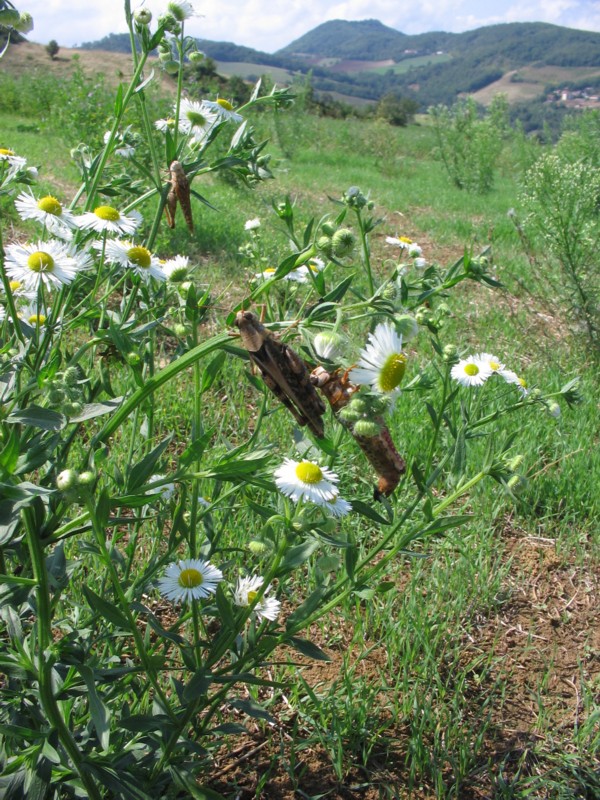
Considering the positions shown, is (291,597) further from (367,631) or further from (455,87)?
(455,87)

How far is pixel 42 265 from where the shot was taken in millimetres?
1040

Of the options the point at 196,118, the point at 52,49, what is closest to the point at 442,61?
the point at 52,49

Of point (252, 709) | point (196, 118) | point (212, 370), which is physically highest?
point (196, 118)

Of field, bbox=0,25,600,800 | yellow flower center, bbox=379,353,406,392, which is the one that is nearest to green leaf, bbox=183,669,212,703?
field, bbox=0,25,600,800

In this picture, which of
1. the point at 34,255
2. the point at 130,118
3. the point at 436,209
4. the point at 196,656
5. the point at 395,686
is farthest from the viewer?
the point at 436,209

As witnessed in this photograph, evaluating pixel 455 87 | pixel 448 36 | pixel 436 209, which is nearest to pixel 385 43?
pixel 448 36

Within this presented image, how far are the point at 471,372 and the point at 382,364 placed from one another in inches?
39.1

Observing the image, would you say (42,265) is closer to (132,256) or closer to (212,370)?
(132,256)

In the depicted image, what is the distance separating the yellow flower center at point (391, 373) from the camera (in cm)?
86

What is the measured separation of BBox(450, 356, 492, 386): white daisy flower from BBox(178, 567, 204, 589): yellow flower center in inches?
35.2

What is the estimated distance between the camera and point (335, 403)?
0.89 m

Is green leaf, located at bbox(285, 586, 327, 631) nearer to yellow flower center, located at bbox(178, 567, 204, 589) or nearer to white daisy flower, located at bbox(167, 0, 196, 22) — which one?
yellow flower center, located at bbox(178, 567, 204, 589)

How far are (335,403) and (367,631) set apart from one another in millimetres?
992

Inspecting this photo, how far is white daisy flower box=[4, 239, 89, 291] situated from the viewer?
1.04 m
